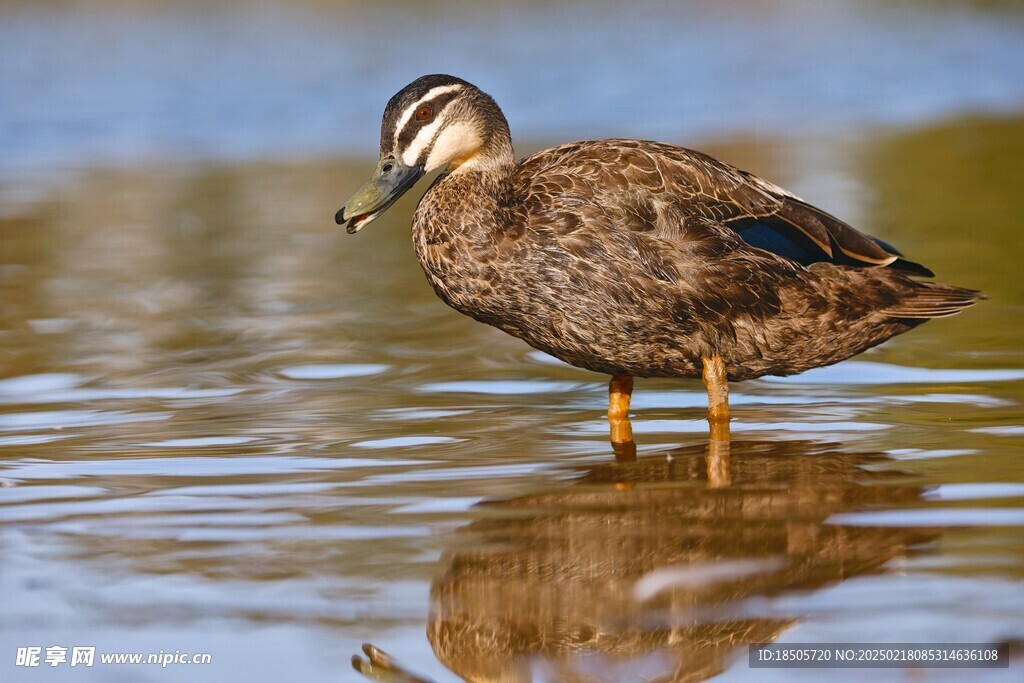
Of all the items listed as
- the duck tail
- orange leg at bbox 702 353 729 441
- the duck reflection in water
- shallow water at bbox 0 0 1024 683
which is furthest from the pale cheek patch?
the duck tail

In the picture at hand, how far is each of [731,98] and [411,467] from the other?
1666 cm

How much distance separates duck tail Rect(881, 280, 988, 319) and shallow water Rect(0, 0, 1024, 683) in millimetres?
408

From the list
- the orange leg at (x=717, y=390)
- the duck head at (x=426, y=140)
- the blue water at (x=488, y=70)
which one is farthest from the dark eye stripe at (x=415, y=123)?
the blue water at (x=488, y=70)

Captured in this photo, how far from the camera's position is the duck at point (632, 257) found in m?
6.45

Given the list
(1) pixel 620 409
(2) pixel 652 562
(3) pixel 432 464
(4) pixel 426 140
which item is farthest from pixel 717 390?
(2) pixel 652 562

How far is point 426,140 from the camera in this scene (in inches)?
268

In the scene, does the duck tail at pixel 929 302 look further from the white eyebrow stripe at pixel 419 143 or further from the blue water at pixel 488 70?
the blue water at pixel 488 70

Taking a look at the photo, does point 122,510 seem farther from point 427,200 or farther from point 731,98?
point 731,98

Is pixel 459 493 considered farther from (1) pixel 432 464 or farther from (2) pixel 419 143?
(2) pixel 419 143

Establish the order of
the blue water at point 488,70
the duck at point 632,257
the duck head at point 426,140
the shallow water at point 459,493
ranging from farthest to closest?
the blue water at point 488,70 < the duck head at point 426,140 < the duck at point 632,257 < the shallow water at point 459,493

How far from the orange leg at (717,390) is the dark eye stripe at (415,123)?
1542 mm

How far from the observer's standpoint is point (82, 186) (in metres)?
16.4

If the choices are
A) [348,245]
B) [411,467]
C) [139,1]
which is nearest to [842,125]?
[348,245]

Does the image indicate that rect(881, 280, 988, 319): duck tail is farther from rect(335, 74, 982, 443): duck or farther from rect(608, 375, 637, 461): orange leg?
rect(608, 375, 637, 461): orange leg
